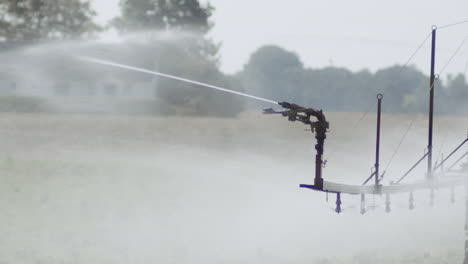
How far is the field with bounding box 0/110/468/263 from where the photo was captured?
56156mm

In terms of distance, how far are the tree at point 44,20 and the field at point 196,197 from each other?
15521 mm

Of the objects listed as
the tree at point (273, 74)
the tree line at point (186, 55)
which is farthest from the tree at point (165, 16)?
the tree at point (273, 74)

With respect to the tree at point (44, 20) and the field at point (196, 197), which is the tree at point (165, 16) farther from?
the field at point (196, 197)

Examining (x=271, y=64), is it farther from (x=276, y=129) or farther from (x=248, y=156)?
(x=248, y=156)

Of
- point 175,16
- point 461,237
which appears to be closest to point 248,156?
point 175,16

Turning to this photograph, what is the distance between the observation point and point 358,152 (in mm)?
101125

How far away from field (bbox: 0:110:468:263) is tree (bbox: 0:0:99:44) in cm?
1552

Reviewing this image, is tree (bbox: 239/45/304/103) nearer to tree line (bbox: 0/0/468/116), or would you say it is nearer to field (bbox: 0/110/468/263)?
tree line (bbox: 0/0/468/116)

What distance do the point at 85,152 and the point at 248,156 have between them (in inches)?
1151

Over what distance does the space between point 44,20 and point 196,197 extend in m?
34.8

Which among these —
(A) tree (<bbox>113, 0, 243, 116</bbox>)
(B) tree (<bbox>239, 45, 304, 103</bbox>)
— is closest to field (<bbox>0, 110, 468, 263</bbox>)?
(A) tree (<bbox>113, 0, 243, 116</bbox>)

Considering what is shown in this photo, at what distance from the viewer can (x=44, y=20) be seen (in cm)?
7988

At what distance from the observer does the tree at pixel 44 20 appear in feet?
251

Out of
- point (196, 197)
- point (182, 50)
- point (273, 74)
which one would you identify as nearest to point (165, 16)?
point (182, 50)
